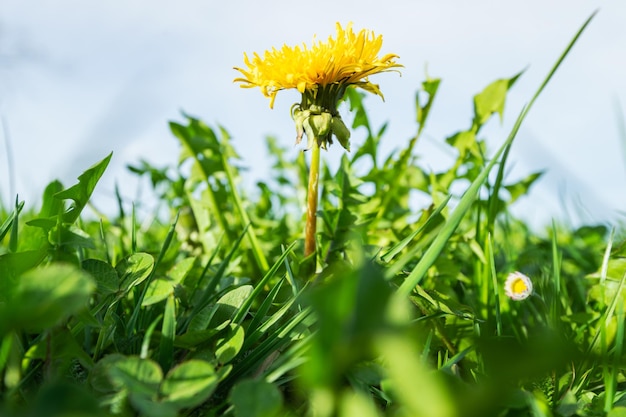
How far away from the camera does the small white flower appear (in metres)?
1.36

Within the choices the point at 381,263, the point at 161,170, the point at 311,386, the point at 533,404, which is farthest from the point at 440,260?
the point at 161,170

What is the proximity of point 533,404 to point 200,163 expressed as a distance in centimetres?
141

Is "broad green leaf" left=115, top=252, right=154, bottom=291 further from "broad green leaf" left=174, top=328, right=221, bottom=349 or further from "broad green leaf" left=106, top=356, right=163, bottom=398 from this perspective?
"broad green leaf" left=106, top=356, right=163, bottom=398

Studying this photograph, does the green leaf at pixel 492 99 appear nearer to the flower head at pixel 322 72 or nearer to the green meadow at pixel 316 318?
the green meadow at pixel 316 318

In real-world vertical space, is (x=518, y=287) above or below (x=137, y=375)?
below

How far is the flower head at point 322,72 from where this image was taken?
123 cm

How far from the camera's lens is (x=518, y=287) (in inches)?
54.9

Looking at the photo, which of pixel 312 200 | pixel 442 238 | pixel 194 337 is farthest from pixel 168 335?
pixel 312 200

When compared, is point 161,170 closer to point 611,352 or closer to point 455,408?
point 611,352

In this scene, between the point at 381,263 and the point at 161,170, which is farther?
the point at 161,170

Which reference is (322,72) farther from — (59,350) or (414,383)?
(414,383)

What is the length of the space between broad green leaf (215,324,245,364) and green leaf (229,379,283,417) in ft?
0.61

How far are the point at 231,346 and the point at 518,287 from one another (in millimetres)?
768

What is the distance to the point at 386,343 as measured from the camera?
514mm
